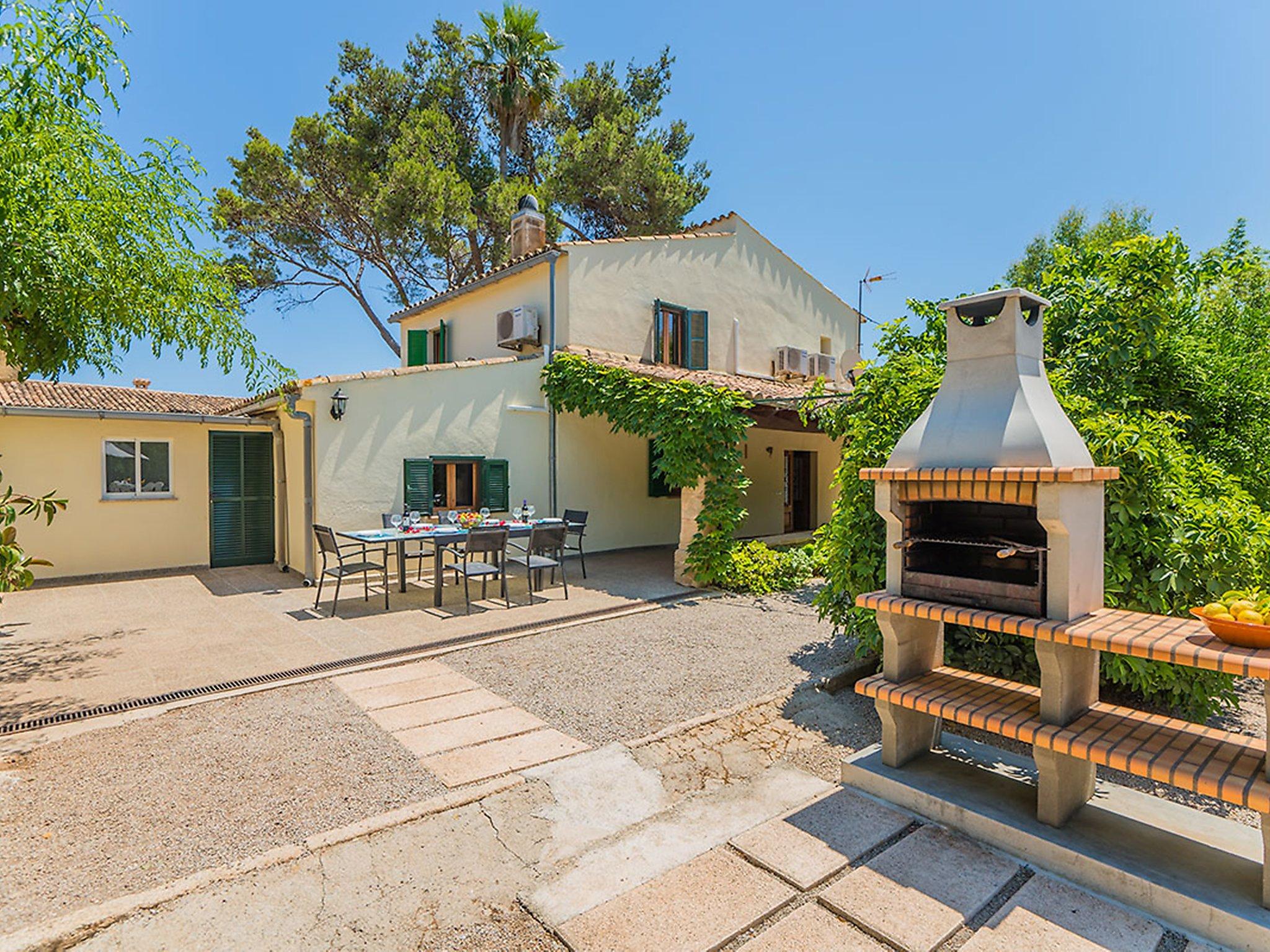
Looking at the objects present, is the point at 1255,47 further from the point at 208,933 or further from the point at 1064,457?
the point at 208,933

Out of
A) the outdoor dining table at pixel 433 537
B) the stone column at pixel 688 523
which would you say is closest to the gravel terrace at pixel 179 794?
the outdoor dining table at pixel 433 537

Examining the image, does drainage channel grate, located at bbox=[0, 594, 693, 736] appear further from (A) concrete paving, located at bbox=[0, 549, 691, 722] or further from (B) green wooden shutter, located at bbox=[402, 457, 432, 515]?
(B) green wooden shutter, located at bbox=[402, 457, 432, 515]

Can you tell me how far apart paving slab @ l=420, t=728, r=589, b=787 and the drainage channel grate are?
6.84 feet

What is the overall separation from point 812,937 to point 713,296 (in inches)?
486

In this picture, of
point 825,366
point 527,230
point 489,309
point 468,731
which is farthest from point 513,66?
point 468,731

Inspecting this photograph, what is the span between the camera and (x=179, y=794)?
3328mm

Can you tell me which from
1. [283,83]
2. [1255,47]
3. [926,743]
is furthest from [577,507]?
[283,83]

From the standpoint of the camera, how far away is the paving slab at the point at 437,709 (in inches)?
171

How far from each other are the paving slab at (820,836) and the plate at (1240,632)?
1.56m

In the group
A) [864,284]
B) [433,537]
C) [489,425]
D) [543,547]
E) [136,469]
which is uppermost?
[864,284]

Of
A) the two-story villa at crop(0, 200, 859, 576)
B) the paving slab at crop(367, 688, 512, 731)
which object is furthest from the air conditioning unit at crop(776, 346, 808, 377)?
the paving slab at crop(367, 688, 512, 731)

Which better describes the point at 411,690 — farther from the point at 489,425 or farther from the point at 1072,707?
the point at 489,425

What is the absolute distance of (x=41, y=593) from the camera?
8.30 meters

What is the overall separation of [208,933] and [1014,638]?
473cm
